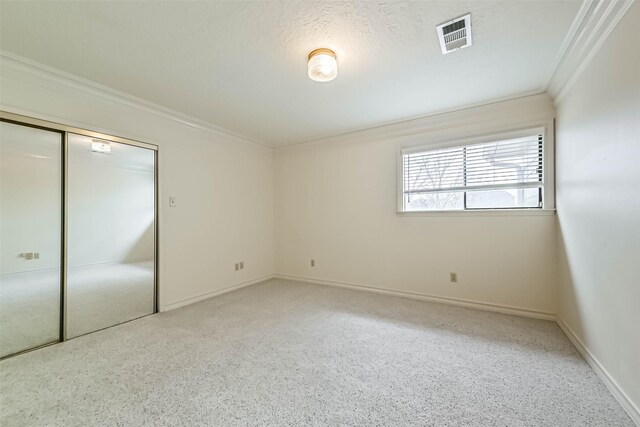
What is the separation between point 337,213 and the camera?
4.20 m

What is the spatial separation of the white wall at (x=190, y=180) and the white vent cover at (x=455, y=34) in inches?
122

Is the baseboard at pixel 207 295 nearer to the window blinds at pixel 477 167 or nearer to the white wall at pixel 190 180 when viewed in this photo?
the white wall at pixel 190 180

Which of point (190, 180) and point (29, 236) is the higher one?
point (190, 180)

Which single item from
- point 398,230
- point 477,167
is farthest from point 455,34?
point 398,230

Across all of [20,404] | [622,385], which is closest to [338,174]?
[622,385]

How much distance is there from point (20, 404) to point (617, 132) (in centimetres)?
408

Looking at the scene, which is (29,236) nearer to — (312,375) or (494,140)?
(312,375)

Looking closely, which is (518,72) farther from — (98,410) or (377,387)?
(98,410)

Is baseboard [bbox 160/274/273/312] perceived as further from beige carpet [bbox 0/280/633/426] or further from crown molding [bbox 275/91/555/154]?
crown molding [bbox 275/91/555/154]

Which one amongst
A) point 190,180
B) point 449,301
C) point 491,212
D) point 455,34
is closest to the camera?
point 455,34

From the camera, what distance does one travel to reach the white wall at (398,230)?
2891 millimetres

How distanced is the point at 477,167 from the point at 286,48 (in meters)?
2.65

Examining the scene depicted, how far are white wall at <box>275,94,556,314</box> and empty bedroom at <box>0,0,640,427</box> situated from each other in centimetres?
3

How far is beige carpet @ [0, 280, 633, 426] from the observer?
147 cm
